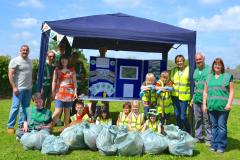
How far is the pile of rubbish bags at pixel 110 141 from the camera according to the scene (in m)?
5.75

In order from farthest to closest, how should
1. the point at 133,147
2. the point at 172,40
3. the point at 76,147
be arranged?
the point at 172,40, the point at 76,147, the point at 133,147

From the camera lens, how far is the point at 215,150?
6348 millimetres

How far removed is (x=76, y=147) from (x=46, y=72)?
2135 millimetres

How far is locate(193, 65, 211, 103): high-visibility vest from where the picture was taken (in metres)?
6.67

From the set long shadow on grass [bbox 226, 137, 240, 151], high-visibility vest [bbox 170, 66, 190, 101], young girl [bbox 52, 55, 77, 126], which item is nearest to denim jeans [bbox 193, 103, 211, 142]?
high-visibility vest [bbox 170, 66, 190, 101]

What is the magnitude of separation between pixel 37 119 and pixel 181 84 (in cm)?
274

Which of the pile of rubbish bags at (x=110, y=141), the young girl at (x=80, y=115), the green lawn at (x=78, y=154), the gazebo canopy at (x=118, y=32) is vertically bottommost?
the green lawn at (x=78, y=154)

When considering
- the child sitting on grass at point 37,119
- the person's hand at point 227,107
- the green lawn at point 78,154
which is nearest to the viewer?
the green lawn at point 78,154

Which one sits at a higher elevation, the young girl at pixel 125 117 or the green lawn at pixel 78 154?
the young girl at pixel 125 117

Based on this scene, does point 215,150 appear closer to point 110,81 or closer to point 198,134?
point 198,134

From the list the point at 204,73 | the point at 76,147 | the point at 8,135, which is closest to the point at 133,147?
the point at 76,147

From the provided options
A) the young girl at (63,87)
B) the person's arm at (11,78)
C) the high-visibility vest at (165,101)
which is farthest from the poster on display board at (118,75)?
the person's arm at (11,78)

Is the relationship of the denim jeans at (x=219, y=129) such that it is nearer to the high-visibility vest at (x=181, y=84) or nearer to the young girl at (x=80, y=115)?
the high-visibility vest at (x=181, y=84)

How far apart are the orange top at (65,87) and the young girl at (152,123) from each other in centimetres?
146
